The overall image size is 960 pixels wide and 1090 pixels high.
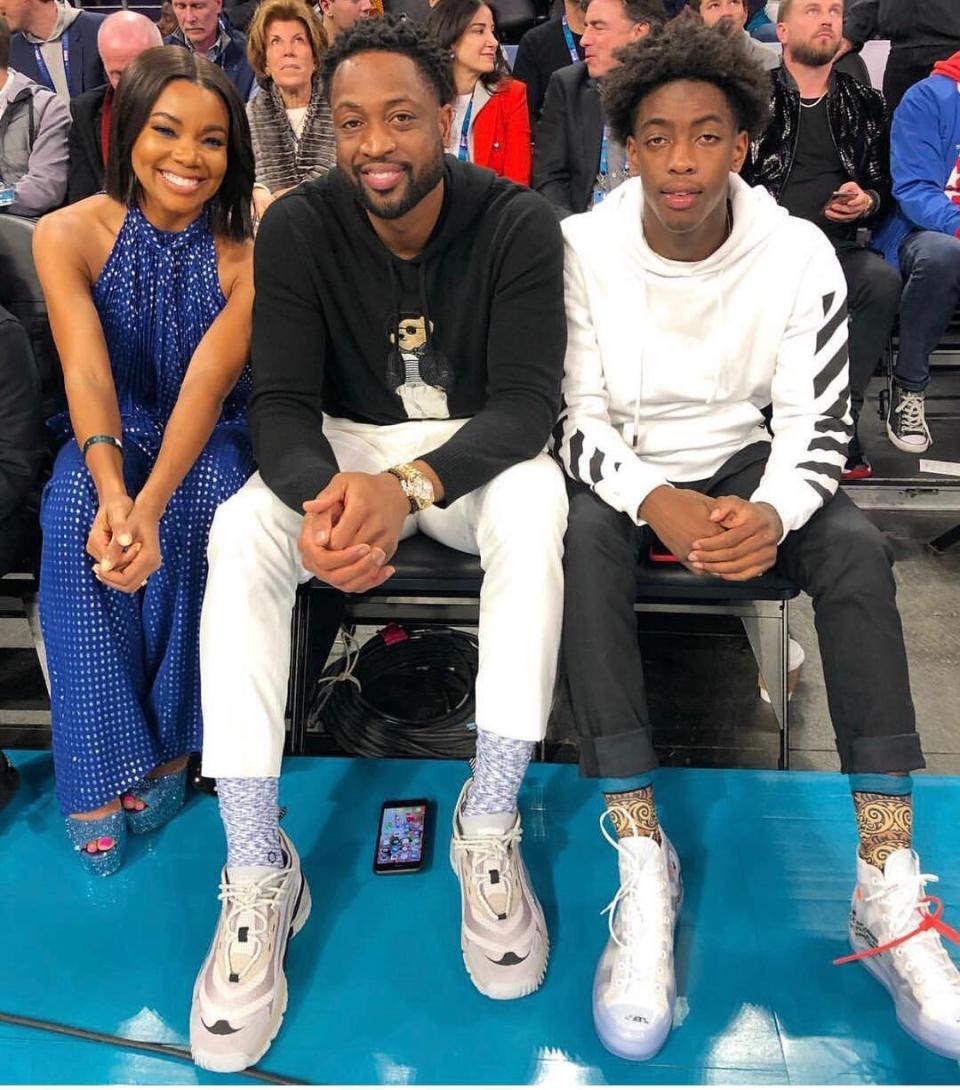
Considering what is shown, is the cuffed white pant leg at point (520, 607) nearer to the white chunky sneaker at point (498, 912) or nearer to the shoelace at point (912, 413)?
the white chunky sneaker at point (498, 912)

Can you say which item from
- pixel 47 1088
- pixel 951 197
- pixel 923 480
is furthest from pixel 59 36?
pixel 47 1088

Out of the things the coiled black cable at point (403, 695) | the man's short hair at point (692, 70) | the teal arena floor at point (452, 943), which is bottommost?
the coiled black cable at point (403, 695)

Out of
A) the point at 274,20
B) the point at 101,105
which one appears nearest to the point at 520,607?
the point at 274,20

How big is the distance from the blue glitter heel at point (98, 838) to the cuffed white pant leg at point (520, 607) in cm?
70

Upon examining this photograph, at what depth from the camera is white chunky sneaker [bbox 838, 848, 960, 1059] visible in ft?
4.16

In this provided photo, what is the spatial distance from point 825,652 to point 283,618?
2.83 feet

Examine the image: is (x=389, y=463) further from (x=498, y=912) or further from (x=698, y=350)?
(x=498, y=912)

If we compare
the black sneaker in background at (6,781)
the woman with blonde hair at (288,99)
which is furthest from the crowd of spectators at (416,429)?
the woman with blonde hair at (288,99)

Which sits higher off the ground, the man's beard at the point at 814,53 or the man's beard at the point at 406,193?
the man's beard at the point at 814,53

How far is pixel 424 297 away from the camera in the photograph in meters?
1.68

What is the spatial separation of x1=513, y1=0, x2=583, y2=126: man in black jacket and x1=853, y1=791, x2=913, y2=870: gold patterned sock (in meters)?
3.11

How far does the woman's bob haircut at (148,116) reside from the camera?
5.48 ft

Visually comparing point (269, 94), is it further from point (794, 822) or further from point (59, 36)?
point (794, 822)

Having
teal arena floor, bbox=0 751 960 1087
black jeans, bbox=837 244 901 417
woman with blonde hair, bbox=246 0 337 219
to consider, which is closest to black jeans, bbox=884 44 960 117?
black jeans, bbox=837 244 901 417
